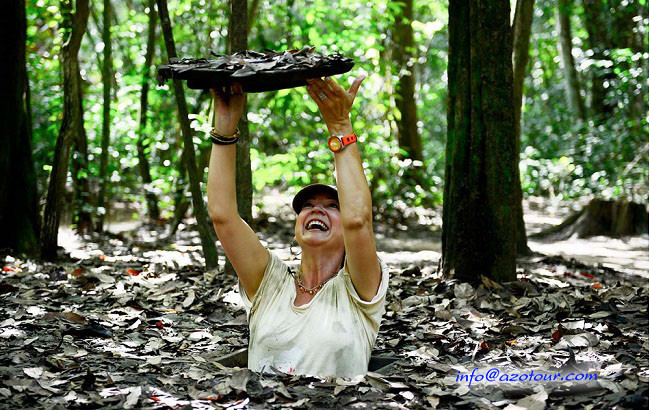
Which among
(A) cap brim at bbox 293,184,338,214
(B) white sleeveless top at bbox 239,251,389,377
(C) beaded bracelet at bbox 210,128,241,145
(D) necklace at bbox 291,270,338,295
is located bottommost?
(B) white sleeveless top at bbox 239,251,389,377

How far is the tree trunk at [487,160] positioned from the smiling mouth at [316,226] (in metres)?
2.47

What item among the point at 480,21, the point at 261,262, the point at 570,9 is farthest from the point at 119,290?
the point at 570,9

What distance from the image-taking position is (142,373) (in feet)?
11.7

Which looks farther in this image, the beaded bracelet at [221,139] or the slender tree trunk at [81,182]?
the slender tree trunk at [81,182]

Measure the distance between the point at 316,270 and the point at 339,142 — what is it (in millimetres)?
719

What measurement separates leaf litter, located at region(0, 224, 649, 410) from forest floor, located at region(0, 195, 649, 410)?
0.03ft

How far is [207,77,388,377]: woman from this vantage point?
123 inches

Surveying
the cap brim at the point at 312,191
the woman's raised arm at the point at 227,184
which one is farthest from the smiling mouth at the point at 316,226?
the woman's raised arm at the point at 227,184

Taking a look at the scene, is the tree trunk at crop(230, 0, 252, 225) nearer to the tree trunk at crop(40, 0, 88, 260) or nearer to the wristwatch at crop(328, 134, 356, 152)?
the tree trunk at crop(40, 0, 88, 260)

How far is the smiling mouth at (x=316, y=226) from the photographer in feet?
11.3

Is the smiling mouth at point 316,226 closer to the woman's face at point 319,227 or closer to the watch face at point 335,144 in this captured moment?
the woman's face at point 319,227

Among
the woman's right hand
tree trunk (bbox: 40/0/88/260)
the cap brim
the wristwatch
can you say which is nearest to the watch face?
the wristwatch

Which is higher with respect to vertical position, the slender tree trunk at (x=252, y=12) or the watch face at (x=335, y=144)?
the slender tree trunk at (x=252, y=12)

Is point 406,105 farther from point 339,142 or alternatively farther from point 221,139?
point 339,142
